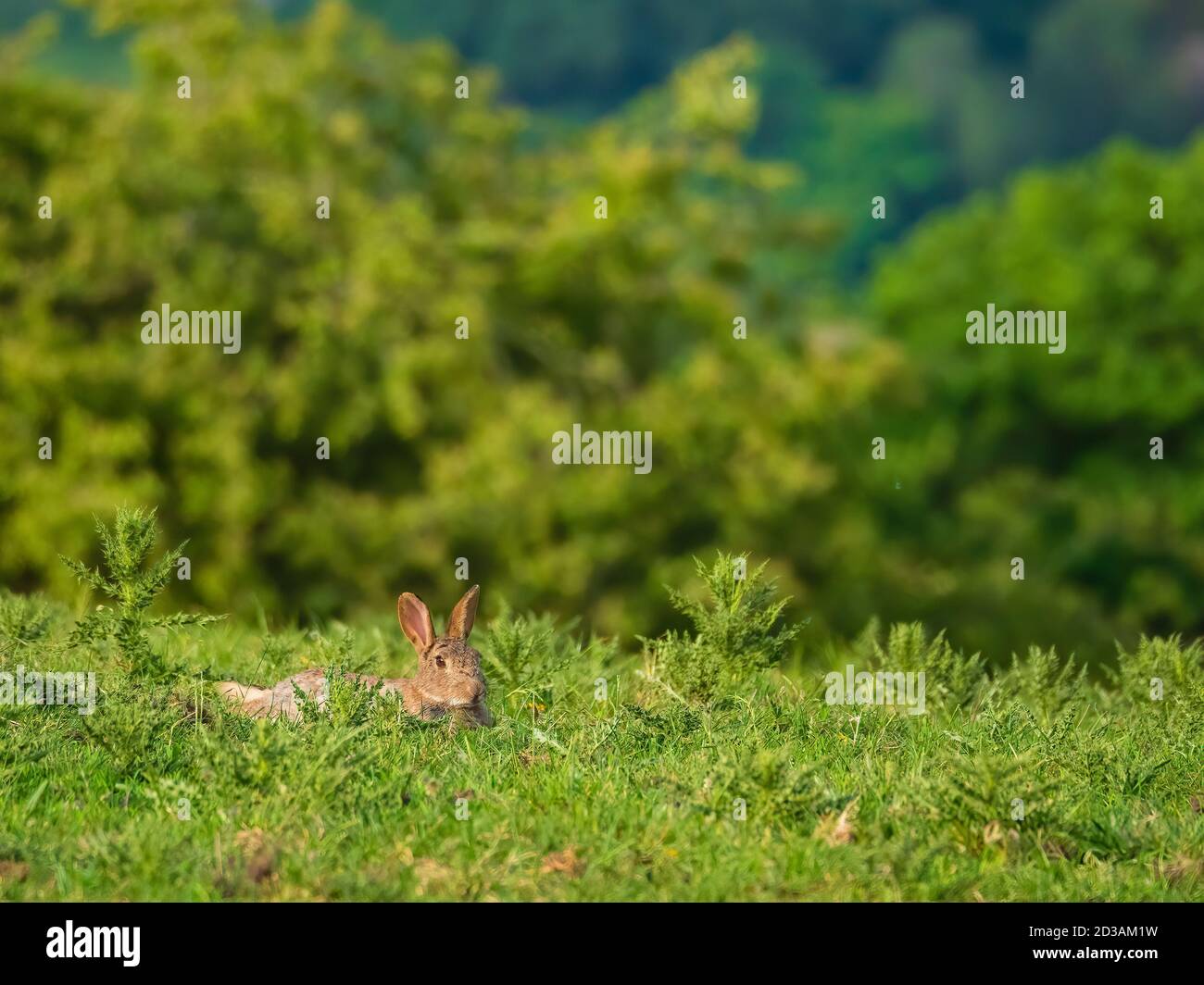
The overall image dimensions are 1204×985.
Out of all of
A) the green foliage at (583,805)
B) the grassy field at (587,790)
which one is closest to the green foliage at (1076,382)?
the grassy field at (587,790)

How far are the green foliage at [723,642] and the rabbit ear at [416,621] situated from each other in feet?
2.89

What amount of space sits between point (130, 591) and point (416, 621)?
3.54 feet

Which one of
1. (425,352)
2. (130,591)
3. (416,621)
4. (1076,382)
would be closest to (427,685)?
(416,621)

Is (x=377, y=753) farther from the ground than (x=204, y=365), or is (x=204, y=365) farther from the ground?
(x=204, y=365)

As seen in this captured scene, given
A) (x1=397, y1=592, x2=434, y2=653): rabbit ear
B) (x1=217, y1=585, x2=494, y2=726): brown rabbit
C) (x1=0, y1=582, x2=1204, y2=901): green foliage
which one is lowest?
(x1=0, y1=582, x2=1204, y2=901): green foliage

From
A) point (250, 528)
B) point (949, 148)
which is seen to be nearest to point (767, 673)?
point (250, 528)

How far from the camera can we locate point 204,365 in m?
17.8

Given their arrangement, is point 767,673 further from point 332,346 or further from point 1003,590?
point 1003,590

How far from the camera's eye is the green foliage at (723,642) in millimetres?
6875

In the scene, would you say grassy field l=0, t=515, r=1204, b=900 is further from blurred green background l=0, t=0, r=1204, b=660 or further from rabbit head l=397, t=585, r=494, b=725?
blurred green background l=0, t=0, r=1204, b=660

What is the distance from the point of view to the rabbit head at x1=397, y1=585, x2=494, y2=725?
6.45 meters

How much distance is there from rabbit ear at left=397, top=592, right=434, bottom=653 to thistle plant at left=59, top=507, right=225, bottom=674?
79 centimetres

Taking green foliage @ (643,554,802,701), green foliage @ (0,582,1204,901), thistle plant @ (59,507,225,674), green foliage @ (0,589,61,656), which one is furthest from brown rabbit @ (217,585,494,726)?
green foliage @ (0,589,61,656)
